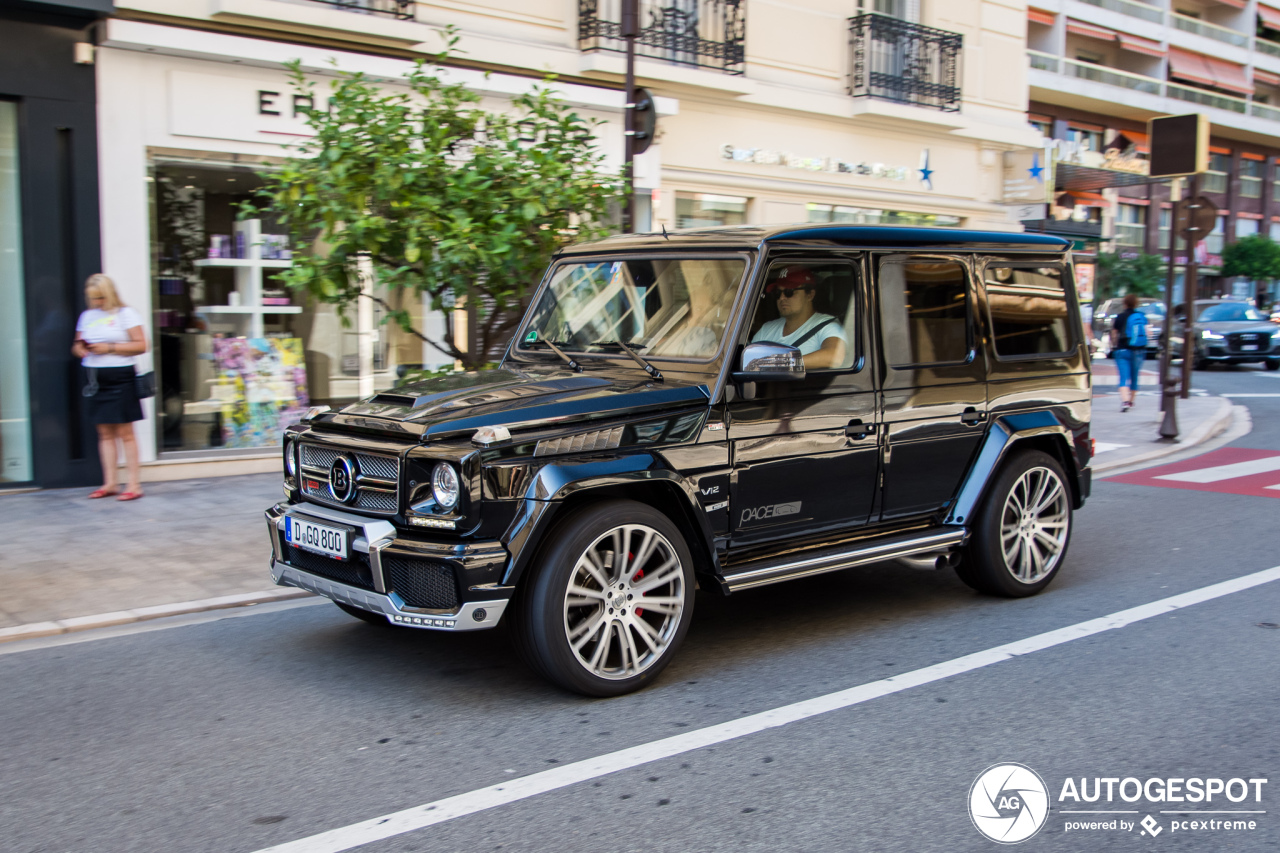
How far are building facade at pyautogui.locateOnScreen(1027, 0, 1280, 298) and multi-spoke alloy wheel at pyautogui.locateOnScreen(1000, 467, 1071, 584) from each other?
1151 inches

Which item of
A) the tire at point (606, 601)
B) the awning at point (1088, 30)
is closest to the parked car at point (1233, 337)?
the awning at point (1088, 30)

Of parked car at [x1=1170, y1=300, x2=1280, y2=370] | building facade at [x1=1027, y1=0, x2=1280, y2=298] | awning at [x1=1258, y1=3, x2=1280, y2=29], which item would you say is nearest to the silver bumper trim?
parked car at [x1=1170, y1=300, x2=1280, y2=370]

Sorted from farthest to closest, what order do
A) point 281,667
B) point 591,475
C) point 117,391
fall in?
1. point 117,391
2. point 281,667
3. point 591,475

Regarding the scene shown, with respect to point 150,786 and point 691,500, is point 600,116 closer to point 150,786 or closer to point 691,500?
point 691,500

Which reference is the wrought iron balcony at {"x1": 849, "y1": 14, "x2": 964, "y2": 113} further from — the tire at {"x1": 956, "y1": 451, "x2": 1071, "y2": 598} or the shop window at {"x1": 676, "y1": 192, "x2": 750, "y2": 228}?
the tire at {"x1": 956, "y1": 451, "x2": 1071, "y2": 598}

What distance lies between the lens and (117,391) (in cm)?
917

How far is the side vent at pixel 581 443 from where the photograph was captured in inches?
172

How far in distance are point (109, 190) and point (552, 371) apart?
22.0 ft

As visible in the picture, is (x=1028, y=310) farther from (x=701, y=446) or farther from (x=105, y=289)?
→ (x=105, y=289)

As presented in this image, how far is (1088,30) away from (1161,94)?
4773 millimetres

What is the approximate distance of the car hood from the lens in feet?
14.5

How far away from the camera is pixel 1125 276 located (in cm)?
3753

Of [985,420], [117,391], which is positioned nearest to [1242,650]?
[985,420]

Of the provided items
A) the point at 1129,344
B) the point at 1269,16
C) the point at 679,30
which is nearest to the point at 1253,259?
the point at 1269,16
